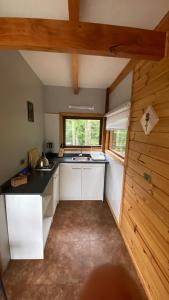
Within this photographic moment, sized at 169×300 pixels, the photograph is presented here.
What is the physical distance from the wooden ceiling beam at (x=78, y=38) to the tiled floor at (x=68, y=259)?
2153mm

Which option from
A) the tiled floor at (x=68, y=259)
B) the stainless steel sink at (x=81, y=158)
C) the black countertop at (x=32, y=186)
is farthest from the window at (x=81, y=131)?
the tiled floor at (x=68, y=259)

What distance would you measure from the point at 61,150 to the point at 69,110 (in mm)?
939

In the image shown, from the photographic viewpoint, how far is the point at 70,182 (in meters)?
2.84

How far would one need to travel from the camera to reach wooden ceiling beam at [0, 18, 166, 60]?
3.44 feet

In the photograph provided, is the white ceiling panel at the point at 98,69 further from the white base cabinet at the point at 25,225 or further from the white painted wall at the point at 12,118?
the white base cabinet at the point at 25,225

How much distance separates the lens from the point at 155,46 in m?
1.13

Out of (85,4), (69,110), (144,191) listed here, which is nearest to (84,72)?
(69,110)

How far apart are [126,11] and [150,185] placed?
1.52 metres

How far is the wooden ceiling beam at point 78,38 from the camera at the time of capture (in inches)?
41.3

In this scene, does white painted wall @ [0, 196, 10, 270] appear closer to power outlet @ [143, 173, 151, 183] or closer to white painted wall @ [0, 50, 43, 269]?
white painted wall @ [0, 50, 43, 269]

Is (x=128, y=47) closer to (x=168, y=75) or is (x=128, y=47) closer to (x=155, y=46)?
(x=155, y=46)

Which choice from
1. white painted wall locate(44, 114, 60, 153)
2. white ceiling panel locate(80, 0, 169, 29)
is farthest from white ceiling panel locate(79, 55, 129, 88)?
white painted wall locate(44, 114, 60, 153)

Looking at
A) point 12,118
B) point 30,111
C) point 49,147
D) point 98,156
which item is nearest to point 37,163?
point 49,147

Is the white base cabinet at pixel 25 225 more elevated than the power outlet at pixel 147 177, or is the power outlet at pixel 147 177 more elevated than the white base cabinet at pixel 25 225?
the power outlet at pixel 147 177
